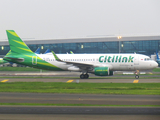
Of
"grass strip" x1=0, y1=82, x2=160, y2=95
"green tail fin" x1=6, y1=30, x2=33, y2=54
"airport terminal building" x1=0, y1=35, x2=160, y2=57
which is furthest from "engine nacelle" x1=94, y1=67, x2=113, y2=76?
"airport terminal building" x1=0, y1=35, x2=160, y2=57

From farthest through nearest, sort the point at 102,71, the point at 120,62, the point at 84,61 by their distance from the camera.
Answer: the point at 84,61 → the point at 120,62 → the point at 102,71

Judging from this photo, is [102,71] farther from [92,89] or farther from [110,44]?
[110,44]

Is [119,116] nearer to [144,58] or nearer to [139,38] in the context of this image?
[144,58]

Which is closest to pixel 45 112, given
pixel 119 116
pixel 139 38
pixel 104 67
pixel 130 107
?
pixel 119 116

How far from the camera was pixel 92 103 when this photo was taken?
17219 millimetres

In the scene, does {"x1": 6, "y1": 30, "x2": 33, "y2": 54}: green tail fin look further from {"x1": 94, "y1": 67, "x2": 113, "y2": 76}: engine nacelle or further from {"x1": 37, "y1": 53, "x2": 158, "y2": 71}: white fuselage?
{"x1": 94, "y1": 67, "x2": 113, "y2": 76}: engine nacelle

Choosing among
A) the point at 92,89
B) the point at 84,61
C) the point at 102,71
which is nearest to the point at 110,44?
the point at 84,61

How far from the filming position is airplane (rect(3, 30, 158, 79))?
3825 centimetres

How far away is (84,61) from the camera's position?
131 feet

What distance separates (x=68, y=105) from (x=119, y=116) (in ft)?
13.8

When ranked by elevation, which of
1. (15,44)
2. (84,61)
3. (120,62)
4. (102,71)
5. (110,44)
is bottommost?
(102,71)

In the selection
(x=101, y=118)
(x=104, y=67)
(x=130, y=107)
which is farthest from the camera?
(x=104, y=67)

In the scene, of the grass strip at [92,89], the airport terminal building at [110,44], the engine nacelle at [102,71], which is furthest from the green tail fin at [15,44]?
the airport terminal building at [110,44]

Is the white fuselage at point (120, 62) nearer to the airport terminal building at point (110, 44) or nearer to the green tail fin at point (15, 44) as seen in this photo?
the green tail fin at point (15, 44)
